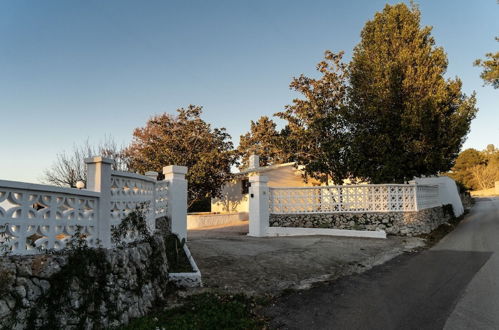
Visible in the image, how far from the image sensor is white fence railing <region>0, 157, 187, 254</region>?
3627 mm

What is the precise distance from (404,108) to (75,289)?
52.6 ft

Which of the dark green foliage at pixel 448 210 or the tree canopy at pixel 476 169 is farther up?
the tree canopy at pixel 476 169

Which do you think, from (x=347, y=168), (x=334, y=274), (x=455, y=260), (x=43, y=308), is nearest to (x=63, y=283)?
(x=43, y=308)

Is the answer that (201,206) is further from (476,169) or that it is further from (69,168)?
(476,169)

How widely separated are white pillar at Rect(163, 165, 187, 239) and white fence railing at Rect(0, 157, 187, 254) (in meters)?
1.99

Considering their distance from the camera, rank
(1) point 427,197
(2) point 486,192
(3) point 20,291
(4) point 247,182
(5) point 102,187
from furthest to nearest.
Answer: (2) point 486,192
(4) point 247,182
(1) point 427,197
(5) point 102,187
(3) point 20,291

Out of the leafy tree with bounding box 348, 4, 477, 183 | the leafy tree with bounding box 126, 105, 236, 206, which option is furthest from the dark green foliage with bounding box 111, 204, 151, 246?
the leafy tree with bounding box 126, 105, 236, 206

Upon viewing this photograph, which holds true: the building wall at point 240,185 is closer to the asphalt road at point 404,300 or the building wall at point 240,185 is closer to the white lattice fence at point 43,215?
the asphalt road at point 404,300

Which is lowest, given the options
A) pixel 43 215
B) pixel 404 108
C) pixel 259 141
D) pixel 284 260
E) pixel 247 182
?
pixel 284 260

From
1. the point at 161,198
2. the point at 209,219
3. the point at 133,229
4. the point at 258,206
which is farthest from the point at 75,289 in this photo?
the point at 209,219

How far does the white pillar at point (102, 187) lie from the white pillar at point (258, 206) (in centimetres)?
942

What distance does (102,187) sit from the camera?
4.75m

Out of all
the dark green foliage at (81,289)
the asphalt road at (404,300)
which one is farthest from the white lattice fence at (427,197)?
the dark green foliage at (81,289)

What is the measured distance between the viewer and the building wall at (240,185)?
78.5 ft
